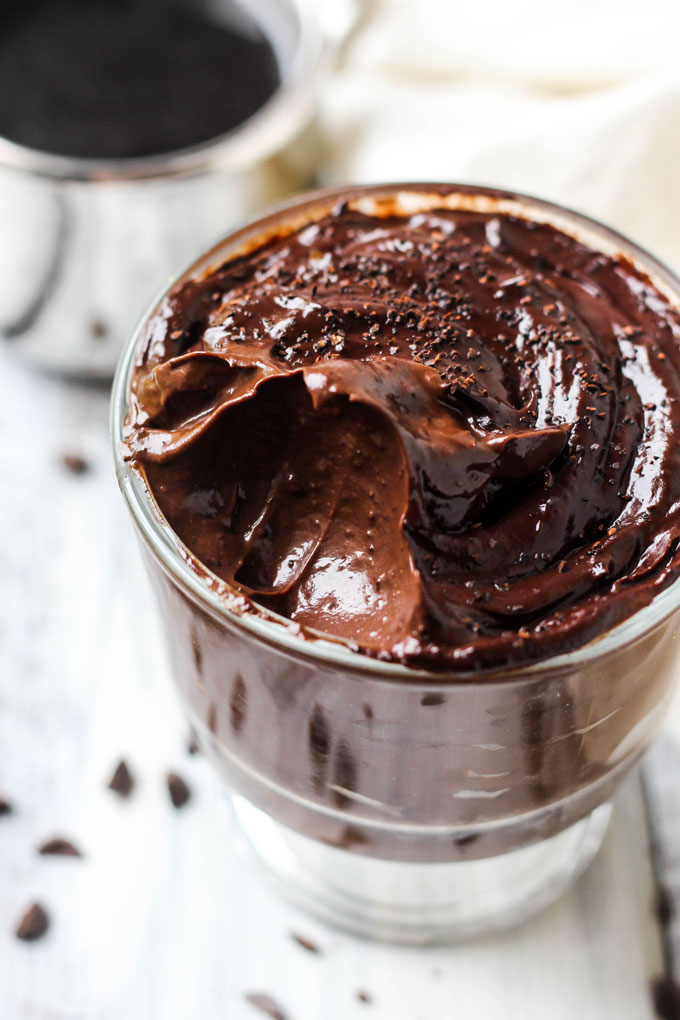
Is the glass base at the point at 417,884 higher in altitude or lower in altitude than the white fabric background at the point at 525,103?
lower

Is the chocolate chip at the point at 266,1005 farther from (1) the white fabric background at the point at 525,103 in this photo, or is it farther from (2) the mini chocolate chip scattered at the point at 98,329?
(1) the white fabric background at the point at 525,103

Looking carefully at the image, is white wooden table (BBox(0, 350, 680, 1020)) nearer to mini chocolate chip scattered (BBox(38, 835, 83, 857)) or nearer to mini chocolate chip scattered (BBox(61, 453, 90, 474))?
mini chocolate chip scattered (BBox(38, 835, 83, 857))

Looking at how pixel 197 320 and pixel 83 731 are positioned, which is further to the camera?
pixel 83 731

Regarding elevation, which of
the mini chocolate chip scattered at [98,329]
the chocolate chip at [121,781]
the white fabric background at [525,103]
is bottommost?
the chocolate chip at [121,781]

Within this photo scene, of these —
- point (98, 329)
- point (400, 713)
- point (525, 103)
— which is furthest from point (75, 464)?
point (400, 713)

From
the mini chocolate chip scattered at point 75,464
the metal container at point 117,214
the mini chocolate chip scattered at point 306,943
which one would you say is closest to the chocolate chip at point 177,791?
the mini chocolate chip scattered at point 306,943

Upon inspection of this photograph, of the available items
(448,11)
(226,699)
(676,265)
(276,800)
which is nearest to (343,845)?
(276,800)

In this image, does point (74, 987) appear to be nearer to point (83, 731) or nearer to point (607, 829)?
point (83, 731)

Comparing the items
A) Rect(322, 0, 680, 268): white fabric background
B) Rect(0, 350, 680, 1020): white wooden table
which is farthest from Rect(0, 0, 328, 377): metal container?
Rect(0, 350, 680, 1020): white wooden table
